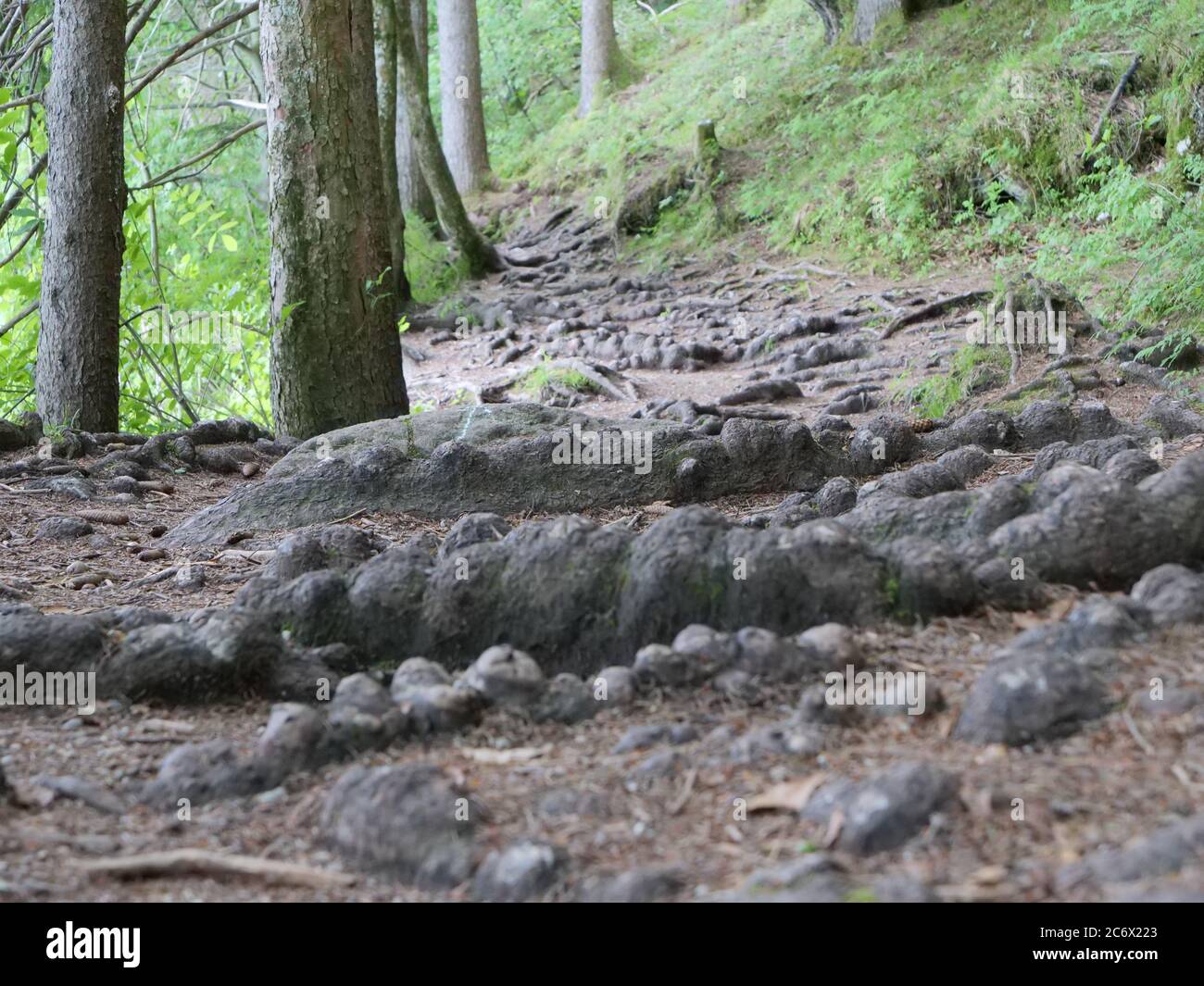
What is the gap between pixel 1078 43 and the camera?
442 inches

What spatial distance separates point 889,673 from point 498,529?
155 cm

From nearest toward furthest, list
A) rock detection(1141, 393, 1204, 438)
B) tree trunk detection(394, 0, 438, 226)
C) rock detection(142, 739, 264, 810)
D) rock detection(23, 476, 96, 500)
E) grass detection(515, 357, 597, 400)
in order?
rock detection(142, 739, 264, 810)
rock detection(1141, 393, 1204, 438)
rock detection(23, 476, 96, 500)
grass detection(515, 357, 597, 400)
tree trunk detection(394, 0, 438, 226)

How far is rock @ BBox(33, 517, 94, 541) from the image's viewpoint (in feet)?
14.5

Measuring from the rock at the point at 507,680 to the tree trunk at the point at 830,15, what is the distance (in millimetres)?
15855

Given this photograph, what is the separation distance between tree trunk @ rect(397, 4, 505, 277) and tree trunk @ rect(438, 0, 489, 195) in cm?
422

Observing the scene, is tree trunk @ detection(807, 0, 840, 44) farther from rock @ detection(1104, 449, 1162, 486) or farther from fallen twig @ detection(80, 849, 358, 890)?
fallen twig @ detection(80, 849, 358, 890)

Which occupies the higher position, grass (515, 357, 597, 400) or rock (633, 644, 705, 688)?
grass (515, 357, 597, 400)

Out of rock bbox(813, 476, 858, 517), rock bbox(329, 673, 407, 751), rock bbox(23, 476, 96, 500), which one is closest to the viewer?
rock bbox(329, 673, 407, 751)

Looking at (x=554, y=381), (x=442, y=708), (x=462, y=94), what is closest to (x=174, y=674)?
(x=442, y=708)

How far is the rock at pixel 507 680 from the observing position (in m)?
2.43

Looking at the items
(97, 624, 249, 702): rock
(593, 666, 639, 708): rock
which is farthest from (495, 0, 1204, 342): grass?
(97, 624, 249, 702): rock

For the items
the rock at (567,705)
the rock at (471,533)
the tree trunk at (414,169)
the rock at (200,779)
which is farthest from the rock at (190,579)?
the tree trunk at (414,169)
